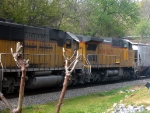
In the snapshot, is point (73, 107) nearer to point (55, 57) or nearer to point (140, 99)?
point (140, 99)

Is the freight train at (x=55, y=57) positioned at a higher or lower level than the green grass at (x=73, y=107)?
higher

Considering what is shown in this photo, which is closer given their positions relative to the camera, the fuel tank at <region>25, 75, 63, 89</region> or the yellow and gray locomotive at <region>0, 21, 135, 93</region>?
the yellow and gray locomotive at <region>0, 21, 135, 93</region>

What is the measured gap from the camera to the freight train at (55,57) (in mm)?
13289

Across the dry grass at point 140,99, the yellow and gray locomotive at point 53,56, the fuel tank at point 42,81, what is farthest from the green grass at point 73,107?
the fuel tank at point 42,81

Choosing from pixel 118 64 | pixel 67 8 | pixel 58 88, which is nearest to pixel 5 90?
pixel 58 88

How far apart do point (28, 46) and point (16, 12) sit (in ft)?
23.7

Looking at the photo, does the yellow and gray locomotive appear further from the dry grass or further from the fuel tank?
the dry grass

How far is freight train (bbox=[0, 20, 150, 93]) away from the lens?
13289 millimetres

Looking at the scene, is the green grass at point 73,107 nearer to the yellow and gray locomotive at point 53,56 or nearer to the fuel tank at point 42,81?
the yellow and gray locomotive at point 53,56

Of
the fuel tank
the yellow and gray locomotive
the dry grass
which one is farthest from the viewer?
the fuel tank

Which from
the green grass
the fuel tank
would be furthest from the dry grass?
the fuel tank

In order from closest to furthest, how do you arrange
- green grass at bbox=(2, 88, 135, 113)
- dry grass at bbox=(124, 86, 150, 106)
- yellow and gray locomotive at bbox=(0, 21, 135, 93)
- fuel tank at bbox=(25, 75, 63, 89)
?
dry grass at bbox=(124, 86, 150, 106) < green grass at bbox=(2, 88, 135, 113) < yellow and gray locomotive at bbox=(0, 21, 135, 93) < fuel tank at bbox=(25, 75, 63, 89)

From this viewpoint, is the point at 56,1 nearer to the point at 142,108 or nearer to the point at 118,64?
the point at 118,64

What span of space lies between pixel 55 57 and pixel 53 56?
224 millimetres
